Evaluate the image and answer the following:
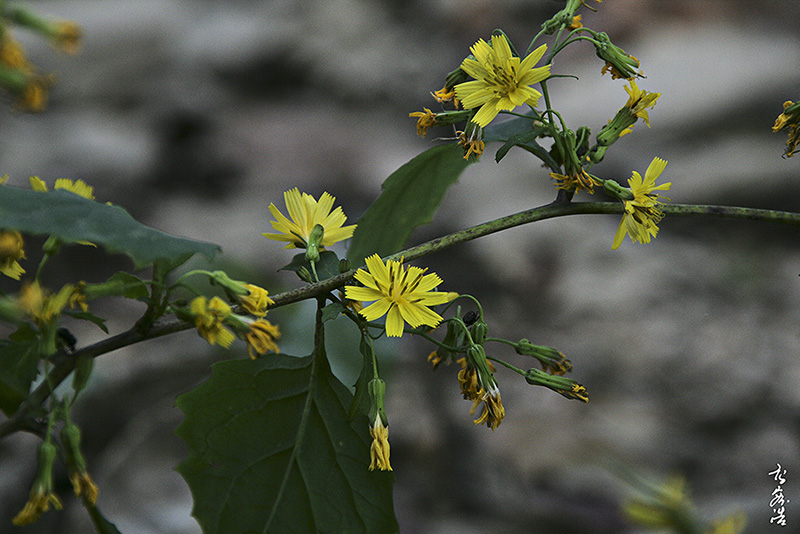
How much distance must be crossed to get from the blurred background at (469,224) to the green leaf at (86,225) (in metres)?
0.81

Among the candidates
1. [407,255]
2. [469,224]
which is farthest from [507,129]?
[469,224]

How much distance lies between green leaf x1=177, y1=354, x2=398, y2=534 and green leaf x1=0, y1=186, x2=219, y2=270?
0.19 m

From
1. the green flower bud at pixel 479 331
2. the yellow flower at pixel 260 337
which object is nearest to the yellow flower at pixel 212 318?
the yellow flower at pixel 260 337

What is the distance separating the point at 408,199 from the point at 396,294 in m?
0.25

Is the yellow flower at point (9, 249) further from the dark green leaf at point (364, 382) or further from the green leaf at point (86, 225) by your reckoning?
the dark green leaf at point (364, 382)

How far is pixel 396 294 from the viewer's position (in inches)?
22.7

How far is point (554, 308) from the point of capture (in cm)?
172

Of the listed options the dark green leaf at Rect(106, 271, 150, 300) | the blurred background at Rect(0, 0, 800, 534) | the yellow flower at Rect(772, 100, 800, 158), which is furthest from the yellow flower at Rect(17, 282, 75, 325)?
the blurred background at Rect(0, 0, 800, 534)

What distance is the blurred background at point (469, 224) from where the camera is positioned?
1.41m

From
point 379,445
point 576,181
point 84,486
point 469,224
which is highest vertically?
point 469,224

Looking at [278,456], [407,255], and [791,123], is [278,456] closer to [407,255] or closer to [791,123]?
[407,255]

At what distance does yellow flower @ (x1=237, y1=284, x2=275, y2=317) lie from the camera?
1.74 feet

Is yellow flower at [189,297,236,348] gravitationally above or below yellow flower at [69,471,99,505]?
above

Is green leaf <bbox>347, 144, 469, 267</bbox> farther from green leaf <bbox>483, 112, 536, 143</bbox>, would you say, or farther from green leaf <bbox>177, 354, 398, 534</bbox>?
green leaf <bbox>177, 354, 398, 534</bbox>
